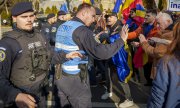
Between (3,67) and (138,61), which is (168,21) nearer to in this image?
(138,61)

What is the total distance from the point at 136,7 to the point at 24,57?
4.35m

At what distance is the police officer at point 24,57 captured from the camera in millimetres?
3195

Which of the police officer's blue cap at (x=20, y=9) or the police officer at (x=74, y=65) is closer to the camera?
the police officer's blue cap at (x=20, y=9)

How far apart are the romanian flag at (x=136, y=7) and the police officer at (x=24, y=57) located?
3.73 m

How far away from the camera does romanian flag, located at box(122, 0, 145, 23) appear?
711cm

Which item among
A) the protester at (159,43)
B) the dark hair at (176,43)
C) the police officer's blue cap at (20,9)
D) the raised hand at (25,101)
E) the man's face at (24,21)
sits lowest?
the raised hand at (25,101)

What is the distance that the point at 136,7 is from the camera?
23.7 ft

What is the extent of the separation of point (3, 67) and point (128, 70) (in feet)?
11.6

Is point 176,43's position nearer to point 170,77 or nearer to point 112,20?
point 170,77

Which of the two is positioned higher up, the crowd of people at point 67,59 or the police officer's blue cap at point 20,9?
the police officer's blue cap at point 20,9

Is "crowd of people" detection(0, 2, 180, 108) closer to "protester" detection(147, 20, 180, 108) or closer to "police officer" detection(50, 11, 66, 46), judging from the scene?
"protester" detection(147, 20, 180, 108)

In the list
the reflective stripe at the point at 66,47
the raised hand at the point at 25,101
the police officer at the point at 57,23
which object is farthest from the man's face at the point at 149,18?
the raised hand at the point at 25,101

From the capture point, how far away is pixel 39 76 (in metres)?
3.70

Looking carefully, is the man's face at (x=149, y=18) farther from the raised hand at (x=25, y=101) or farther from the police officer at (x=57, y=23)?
the raised hand at (x=25, y=101)
